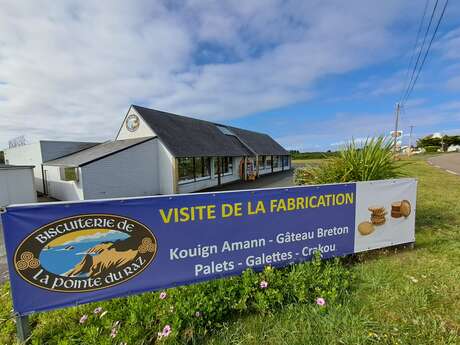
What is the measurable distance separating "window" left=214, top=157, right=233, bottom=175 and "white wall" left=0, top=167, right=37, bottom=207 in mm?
10284

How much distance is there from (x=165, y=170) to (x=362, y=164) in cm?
1060

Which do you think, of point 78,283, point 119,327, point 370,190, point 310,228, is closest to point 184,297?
point 119,327

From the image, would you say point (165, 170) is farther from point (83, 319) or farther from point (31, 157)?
point (83, 319)

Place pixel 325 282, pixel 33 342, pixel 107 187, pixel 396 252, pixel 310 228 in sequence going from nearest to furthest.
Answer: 1. pixel 33 342
2. pixel 325 282
3. pixel 310 228
4. pixel 396 252
5. pixel 107 187

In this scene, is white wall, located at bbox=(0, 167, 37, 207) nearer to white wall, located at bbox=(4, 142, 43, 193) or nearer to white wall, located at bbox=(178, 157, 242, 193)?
white wall, located at bbox=(4, 142, 43, 193)

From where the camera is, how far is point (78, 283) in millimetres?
2338

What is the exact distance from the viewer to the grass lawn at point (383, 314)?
2197 mm

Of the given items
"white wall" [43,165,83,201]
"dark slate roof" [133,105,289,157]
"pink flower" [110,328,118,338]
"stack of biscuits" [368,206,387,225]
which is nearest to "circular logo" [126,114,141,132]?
"dark slate roof" [133,105,289,157]

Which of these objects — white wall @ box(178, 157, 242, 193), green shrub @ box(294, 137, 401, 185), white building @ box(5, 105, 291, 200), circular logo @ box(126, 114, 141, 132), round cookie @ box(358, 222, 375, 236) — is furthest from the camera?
circular logo @ box(126, 114, 141, 132)

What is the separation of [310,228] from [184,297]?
6.41ft

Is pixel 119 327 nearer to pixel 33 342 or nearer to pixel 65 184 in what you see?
pixel 33 342

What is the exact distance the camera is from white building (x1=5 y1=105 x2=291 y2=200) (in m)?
11.0

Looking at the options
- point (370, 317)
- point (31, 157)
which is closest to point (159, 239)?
point (370, 317)

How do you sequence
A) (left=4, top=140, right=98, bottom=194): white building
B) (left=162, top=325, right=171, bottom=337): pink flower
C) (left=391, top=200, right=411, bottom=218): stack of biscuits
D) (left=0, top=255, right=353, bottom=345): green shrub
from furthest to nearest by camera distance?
(left=4, top=140, right=98, bottom=194): white building → (left=391, top=200, right=411, bottom=218): stack of biscuits → (left=0, top=255, right=353, bottom=345): green shrub → (left=162, top=325, right=171, bottom=337): pink flower
